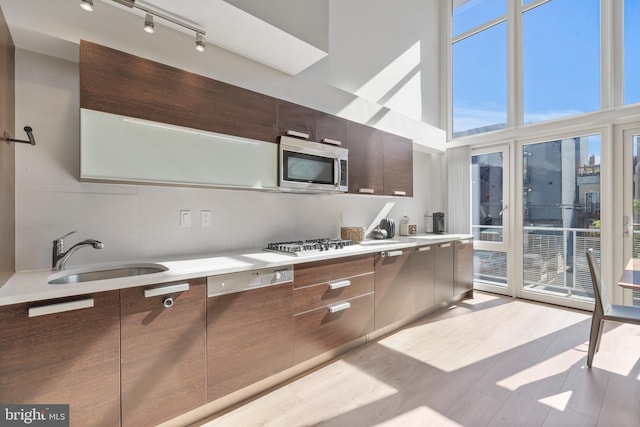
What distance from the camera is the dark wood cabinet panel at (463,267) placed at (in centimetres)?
361

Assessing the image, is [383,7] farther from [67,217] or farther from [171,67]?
[67,217]

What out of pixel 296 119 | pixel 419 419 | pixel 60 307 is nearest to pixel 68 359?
pixel 60 307

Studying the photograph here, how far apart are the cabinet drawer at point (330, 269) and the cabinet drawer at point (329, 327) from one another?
21cm

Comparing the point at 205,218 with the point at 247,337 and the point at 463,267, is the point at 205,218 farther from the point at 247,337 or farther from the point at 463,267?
the point at 463,267

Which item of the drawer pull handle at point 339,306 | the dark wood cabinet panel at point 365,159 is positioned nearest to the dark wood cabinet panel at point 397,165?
the dark wood cabinet panel at point 365,159

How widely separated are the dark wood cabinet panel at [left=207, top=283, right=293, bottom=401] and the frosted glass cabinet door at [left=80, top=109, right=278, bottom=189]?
2.57 ft

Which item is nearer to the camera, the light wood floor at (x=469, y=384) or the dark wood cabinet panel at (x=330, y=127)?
the light wood floor at (x=469, y=384)

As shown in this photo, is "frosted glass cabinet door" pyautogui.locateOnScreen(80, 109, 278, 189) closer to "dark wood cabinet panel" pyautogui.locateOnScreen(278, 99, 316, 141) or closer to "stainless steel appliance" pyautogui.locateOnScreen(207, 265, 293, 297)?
"dark wood cabinet panel" pyautogui.locateOnScreen(278, 99, 316, 141)

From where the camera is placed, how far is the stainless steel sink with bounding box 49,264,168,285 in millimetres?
1548

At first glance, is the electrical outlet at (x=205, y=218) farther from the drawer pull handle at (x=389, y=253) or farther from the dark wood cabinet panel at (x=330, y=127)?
the drawer pull handle at (x=389, y=253)

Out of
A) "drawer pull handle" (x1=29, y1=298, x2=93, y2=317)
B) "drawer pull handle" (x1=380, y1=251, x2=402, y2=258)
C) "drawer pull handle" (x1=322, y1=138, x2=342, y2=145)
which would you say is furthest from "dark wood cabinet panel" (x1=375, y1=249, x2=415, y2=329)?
"drawer pull handle" (x1=29, y1=298, x2=93, y2=317)

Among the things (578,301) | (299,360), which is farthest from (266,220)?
(578,301)

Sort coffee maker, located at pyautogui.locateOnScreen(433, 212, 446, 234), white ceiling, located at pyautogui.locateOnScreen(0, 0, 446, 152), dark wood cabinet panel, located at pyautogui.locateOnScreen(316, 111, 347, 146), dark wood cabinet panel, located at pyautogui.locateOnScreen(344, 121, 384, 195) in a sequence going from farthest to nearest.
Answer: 1. coffee maker, located at pyautogui.locateOnScreen(433, 212, 446, 234)
2. dark wood cabinet panel, located at pyautogui.locateOnScreen(344, 121, 384, 195)
3. dark wood cabinet panel, located at pyautogui.locateOnScreen(316, 111, 347, 146)
4. white ceiling, located at pyautogui.locateOnScreen(0, 0, 446, 152)

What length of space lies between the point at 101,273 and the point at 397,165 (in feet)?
9.24
